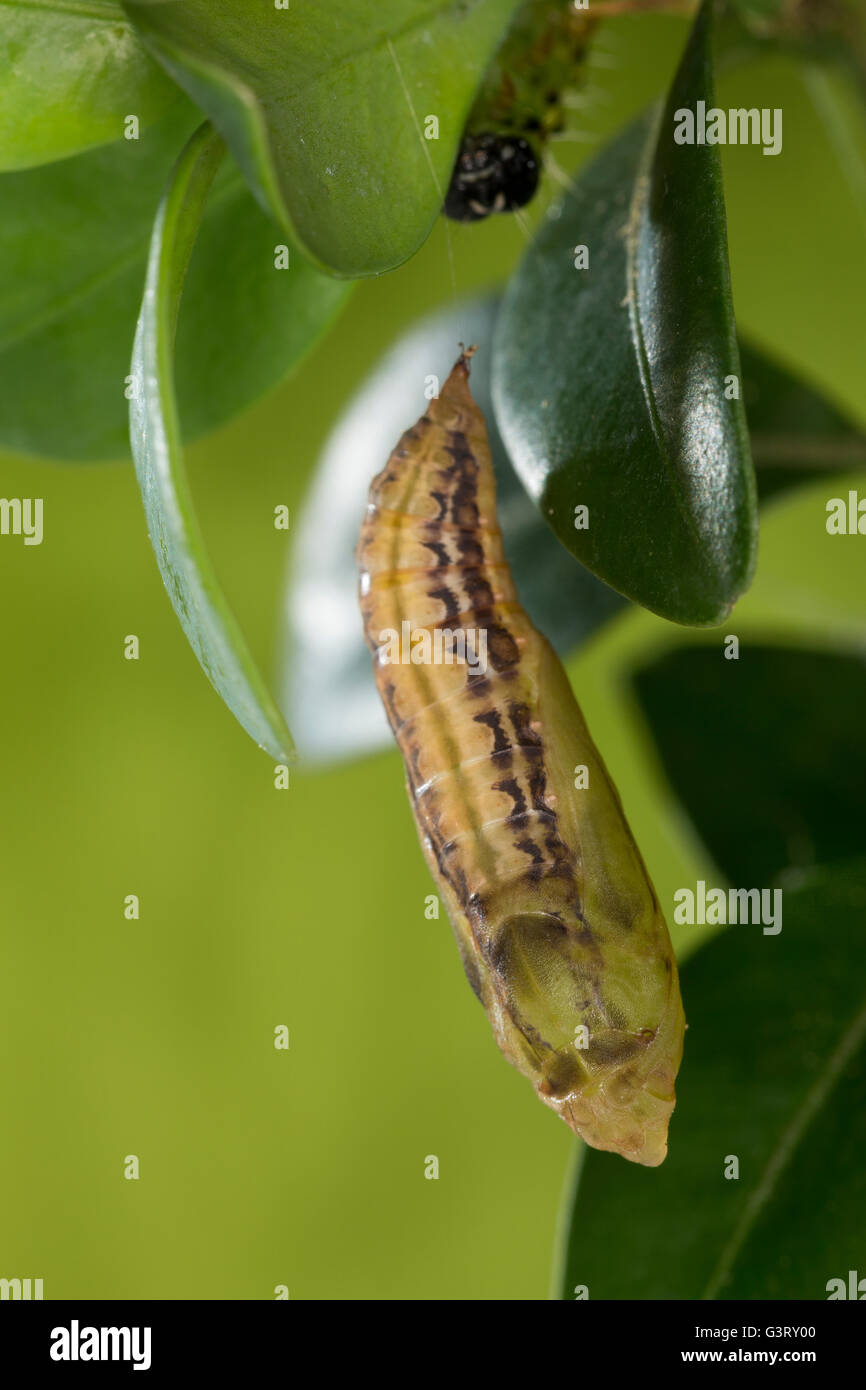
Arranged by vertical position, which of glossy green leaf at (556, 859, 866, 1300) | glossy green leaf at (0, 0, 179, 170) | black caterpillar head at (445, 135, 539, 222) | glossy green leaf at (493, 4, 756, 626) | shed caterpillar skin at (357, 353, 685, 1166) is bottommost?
glossy green leaf at (556, 859, 866, 1300)

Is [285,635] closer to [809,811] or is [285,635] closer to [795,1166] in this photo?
[809,811]

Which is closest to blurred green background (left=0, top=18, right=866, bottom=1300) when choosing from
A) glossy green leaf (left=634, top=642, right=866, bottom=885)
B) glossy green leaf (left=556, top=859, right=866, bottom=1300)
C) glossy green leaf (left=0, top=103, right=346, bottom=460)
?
glossy green leaf (left=634, top=642, right=866, bottom=885)

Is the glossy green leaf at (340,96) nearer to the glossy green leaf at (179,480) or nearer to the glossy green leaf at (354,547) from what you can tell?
the glossy green leaf at (179,480)

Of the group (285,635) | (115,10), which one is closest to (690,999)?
(285,635)

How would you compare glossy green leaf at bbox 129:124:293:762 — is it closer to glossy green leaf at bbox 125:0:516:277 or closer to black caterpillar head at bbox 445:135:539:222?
glossy green leaf at bbox 125:0:516:277

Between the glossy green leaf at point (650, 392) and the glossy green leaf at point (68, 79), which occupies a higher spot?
the glossy green leaf at point (68, 79)

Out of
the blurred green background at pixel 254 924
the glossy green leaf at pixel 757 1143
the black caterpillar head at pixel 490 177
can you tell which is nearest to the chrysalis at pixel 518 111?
the black caterpillar head at pixel 490 177

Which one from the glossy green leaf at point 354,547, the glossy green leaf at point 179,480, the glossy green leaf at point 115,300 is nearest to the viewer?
the glossy green leaf at point 179,480
